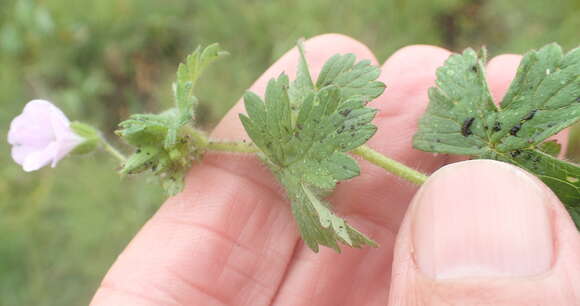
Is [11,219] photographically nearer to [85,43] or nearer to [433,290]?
[85,43]

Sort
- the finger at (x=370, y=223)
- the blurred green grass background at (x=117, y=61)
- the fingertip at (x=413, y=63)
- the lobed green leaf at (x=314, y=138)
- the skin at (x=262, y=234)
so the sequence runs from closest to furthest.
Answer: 1. the lobed green leaf at (x=314, y=138)
2. the skin at (x=262, y=234)
3. the finger at (x=370, y=223)
4. the fingertip at (x=413, y=63)
5. the blurred green grass background at (x=117, y=61)

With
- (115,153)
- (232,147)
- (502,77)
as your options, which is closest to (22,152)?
(115,153)

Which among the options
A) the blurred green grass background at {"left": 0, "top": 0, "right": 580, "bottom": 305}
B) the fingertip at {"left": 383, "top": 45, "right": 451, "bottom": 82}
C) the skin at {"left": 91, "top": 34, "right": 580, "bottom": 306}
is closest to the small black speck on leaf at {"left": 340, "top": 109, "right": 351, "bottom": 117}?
the skin at {"left": 91, "top": 34, "right": 580, "bottom": 306}

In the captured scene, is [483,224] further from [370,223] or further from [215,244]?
[215,244]

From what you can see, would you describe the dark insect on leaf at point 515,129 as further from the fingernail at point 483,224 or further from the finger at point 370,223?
the finger at point 370,223

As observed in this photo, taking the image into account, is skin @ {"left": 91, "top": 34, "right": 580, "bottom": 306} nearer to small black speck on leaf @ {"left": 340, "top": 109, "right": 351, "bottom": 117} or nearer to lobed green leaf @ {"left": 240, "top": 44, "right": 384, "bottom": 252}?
lobed green leaf @ {"left": 240, "top": 44, "right": 384, "bottom": 252}

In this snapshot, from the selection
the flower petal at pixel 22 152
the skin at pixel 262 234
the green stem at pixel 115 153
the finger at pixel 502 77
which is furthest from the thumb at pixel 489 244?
the flower petal at pixel 22 152
